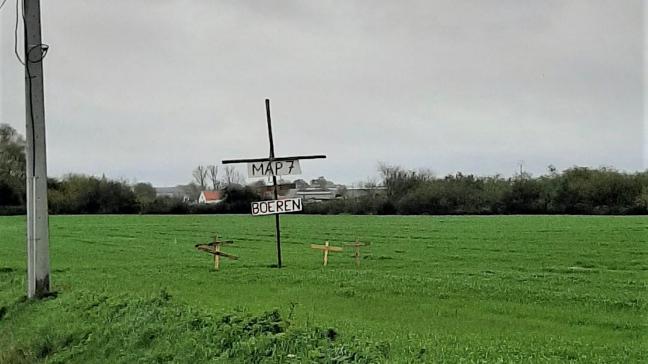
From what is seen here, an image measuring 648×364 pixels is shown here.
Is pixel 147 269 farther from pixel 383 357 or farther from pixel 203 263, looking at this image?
pixel 383 357

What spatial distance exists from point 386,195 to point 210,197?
17.6 m

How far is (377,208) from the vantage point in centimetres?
6794

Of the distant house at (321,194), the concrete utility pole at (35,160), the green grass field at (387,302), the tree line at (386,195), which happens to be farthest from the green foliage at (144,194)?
the concrete utility pole at (35,160)

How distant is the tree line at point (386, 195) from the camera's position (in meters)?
52.7

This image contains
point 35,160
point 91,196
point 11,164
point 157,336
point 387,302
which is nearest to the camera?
point 157,336

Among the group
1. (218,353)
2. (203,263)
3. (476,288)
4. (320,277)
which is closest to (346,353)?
(218,353)

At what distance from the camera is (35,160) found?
1171 centimetres

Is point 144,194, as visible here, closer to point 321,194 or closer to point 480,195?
point 321,194

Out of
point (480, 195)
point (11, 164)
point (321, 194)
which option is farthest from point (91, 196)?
point (480, 195)

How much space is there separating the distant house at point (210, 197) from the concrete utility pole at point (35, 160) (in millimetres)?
52867

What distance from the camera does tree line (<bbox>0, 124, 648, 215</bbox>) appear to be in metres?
52.7

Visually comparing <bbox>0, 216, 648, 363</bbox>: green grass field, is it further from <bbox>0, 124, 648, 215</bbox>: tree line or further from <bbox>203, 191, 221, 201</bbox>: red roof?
<bbox>203, 191, 221, 201</bbox>: red roof

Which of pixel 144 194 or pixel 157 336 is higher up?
pixel 144 194

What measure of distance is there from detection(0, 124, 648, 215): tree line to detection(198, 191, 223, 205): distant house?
1.73 feet
